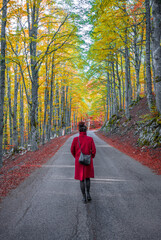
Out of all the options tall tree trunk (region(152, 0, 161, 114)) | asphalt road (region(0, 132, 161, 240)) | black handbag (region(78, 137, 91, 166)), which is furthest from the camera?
tall tree trunk (region(152, 0, 161, 114))

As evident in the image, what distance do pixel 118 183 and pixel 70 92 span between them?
2766 cm

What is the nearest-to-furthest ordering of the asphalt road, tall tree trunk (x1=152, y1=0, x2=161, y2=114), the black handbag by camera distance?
the asphalt road → the black handbag → tall tree trunk (x1=152, y1=0, x2=161, y2=114)

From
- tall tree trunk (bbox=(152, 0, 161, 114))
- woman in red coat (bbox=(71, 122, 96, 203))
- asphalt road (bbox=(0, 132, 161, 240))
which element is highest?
tall tree trunk (bbox=(152, 0, 161, 114))

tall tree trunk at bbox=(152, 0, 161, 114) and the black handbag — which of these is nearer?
the black handbag

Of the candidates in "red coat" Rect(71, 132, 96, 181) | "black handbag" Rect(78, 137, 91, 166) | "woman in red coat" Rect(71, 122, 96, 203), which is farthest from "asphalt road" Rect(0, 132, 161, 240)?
"black handbag" Rect(78, 137, 91, 166)

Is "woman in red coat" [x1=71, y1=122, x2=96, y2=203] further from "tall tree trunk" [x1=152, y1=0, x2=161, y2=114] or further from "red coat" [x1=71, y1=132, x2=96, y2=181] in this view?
Result: "tall tree trunk" [x1=152, y1=0, x2=161, y2=114]

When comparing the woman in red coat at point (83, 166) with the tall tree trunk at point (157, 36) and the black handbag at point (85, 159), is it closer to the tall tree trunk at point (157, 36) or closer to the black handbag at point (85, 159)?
the black handbag at point (85, 159)

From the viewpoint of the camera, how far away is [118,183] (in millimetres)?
5148

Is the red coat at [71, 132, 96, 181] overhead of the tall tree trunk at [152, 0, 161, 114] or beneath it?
beneath

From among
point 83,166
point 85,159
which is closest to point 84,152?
point 85,159

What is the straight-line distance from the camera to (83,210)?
11.5 ft

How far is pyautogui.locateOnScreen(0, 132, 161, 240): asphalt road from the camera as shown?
9.04ft

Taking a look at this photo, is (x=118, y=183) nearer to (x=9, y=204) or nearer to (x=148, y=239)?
(x=148, y=239)

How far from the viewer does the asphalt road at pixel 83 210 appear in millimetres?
2754
